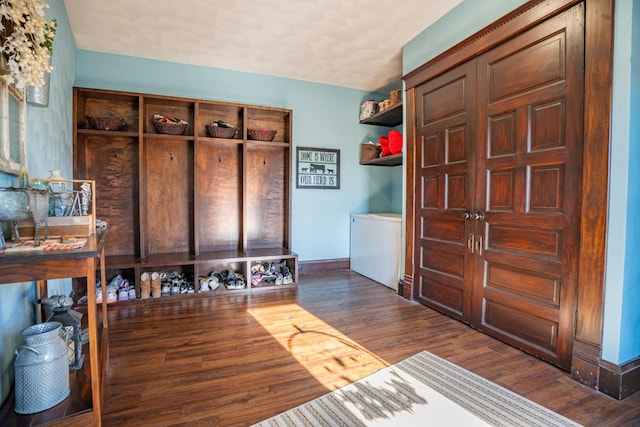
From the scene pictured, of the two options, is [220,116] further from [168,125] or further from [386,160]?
[386,160]

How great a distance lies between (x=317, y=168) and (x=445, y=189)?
2.01 m

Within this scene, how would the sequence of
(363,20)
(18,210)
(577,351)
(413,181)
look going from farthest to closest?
(413,181) < (363,20) < (577,351) < (18,210)

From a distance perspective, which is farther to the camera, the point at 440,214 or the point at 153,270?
the point at 153,270

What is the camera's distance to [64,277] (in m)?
1.12

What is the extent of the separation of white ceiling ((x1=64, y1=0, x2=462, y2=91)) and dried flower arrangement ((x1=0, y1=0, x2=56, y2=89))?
155 cm

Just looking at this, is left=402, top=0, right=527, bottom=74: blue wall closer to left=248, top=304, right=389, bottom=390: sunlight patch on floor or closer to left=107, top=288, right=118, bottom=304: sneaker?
left=248, top=304, right=389, bottom=390: sunlight patch on floor

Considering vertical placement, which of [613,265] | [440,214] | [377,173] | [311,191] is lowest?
[613,265]

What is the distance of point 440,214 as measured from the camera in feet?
9.50

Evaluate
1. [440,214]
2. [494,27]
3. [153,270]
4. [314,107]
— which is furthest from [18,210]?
[314,107]

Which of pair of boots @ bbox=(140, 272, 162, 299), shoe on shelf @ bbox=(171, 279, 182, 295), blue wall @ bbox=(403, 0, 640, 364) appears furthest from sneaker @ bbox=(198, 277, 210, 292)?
blue wall @ bbox=(403, 0, 640, 364)

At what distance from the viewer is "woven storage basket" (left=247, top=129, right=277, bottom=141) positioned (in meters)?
3.75

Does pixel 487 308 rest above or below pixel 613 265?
below

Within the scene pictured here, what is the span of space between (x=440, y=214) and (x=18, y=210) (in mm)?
2896

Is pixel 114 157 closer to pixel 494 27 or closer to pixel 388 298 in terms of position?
pixel 388 298
